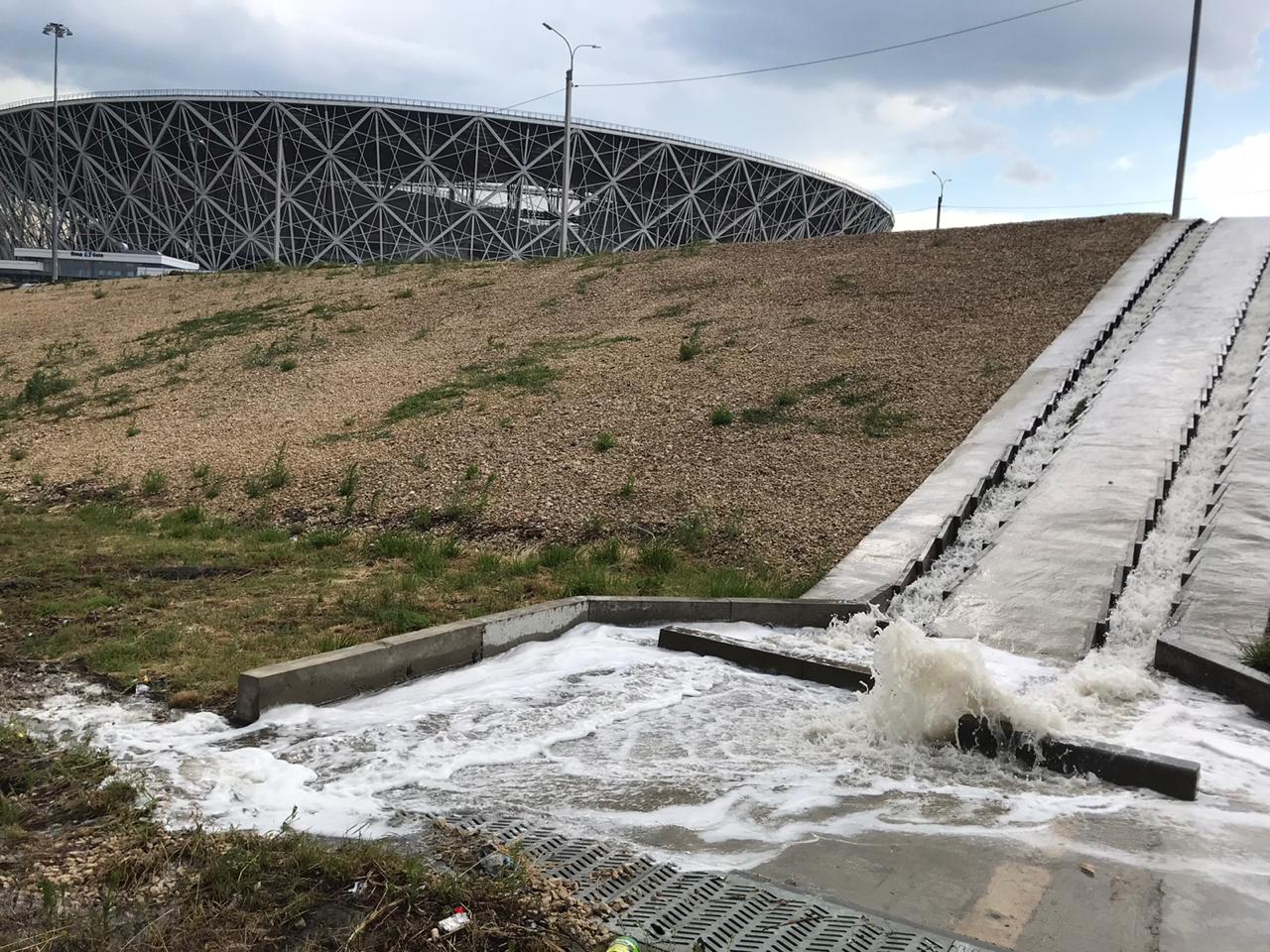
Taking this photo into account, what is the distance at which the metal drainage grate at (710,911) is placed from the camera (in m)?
3.25

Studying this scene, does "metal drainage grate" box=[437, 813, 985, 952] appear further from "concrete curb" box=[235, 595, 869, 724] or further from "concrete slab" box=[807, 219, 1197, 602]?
"concrete slab" box=[807, 219, 1197, 602]

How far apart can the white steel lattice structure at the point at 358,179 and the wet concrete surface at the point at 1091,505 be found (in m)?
47.1

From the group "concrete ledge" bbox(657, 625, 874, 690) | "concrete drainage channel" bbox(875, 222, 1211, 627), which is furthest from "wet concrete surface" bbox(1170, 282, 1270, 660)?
"concrete ledge" bbox(657, 625, 874, 690)

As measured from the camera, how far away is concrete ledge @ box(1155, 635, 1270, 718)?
6.09m

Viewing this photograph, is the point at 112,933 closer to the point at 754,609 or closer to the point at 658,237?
the point at 754,609

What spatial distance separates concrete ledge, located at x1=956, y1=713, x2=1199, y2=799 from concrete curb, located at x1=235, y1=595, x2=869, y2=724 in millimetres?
2655

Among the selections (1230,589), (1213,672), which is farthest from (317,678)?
(1230,589)

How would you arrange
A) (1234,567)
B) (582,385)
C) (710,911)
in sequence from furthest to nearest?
1. (582,385)
2. (1234,567)
3. (710,911)

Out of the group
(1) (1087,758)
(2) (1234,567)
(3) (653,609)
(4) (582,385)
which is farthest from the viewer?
(4) (582,385)

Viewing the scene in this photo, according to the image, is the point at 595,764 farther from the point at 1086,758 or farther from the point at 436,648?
the point at 1086,758

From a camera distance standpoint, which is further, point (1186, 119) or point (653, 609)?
point (1186, 119)

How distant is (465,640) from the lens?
6594 mm

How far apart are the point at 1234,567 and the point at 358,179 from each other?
188 feet

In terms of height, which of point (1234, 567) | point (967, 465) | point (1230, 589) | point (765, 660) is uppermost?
point (967, 465)
